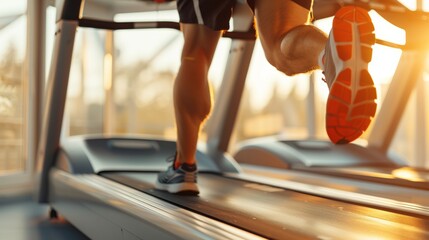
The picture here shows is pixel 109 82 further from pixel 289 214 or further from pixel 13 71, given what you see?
pixel 289 214

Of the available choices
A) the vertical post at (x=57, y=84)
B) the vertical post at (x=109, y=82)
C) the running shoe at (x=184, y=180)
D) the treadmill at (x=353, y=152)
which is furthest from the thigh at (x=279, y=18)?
the vertical post at (x=109, y=82)

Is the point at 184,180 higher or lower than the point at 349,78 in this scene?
lower

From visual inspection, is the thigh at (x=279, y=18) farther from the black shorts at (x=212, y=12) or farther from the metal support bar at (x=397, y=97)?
the metal support bar at (x=397, y=97)

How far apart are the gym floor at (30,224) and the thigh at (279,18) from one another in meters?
1.09

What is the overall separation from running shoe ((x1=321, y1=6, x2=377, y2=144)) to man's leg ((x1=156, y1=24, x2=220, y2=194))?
1.65 feet

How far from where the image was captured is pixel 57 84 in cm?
225

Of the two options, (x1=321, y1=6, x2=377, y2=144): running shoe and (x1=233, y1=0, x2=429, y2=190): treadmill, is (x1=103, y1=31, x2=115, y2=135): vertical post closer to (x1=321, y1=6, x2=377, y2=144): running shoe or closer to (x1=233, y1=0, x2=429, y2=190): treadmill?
(x1=233, y1=0, x2=429, y2=190): treadmill

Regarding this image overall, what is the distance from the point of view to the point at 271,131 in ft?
20.7

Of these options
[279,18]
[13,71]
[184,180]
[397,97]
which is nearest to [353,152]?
[397,97]

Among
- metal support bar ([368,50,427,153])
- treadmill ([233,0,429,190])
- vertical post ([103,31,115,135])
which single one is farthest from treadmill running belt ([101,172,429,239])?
vertical post ([103,31,115,135])

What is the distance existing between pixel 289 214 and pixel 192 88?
468mm

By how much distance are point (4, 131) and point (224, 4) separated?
91.9 inches

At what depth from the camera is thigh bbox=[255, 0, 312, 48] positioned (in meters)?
1.37

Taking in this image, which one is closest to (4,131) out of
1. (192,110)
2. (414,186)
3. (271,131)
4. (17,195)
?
(17,195)
